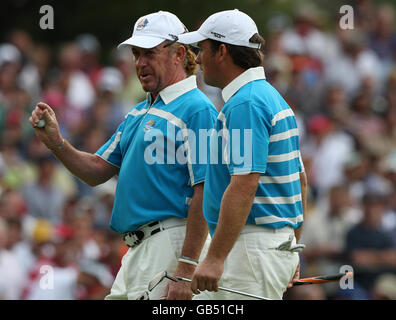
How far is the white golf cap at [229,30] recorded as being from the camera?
15.7ft

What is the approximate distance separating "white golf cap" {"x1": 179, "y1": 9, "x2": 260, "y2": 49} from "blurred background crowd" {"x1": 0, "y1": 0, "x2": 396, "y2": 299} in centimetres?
384

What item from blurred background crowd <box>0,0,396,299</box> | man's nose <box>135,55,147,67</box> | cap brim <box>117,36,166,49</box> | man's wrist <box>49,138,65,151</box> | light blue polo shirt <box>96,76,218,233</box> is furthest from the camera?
blurred background crowd <box>0,0,396,299</box>

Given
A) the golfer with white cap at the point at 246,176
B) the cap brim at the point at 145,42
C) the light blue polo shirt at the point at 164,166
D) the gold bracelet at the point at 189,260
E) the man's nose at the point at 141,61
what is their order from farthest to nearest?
the man's nose at the point at 141,61
the cap brim at the point at 145,42
the light blue polo shirt at the point at 164,166
the gold bracelet at the point at 189,260
the golfer with white cap at the point at 246,176

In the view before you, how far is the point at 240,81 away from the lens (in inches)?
188

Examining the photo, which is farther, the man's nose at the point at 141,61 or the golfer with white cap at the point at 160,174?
the man's nose at the point at 141,61

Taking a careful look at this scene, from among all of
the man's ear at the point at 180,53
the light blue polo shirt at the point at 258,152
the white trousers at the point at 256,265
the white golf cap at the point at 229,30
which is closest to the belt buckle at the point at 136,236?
the light blue polo shirt at the point at 258,152

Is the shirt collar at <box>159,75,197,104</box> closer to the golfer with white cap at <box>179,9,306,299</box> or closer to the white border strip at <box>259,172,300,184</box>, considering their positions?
the golfer with white cap at <box>179,9,306,299</box>

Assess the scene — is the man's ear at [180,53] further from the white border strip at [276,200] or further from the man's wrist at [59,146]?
the white border strip at [276,200]

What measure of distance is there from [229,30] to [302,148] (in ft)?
22.4

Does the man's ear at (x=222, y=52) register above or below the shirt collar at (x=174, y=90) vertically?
above

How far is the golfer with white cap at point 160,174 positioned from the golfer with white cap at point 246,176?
307 mm

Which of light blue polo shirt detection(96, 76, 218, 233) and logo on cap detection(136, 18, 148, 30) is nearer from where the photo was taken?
light blue polo shirt detection(96, 76, 218, 233)

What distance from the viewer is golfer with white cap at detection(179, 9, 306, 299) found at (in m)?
4.50

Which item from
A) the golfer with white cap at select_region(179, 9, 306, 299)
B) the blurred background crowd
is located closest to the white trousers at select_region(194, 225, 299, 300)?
the golfer with white cap at select_region(179, 9, 306, 299)
